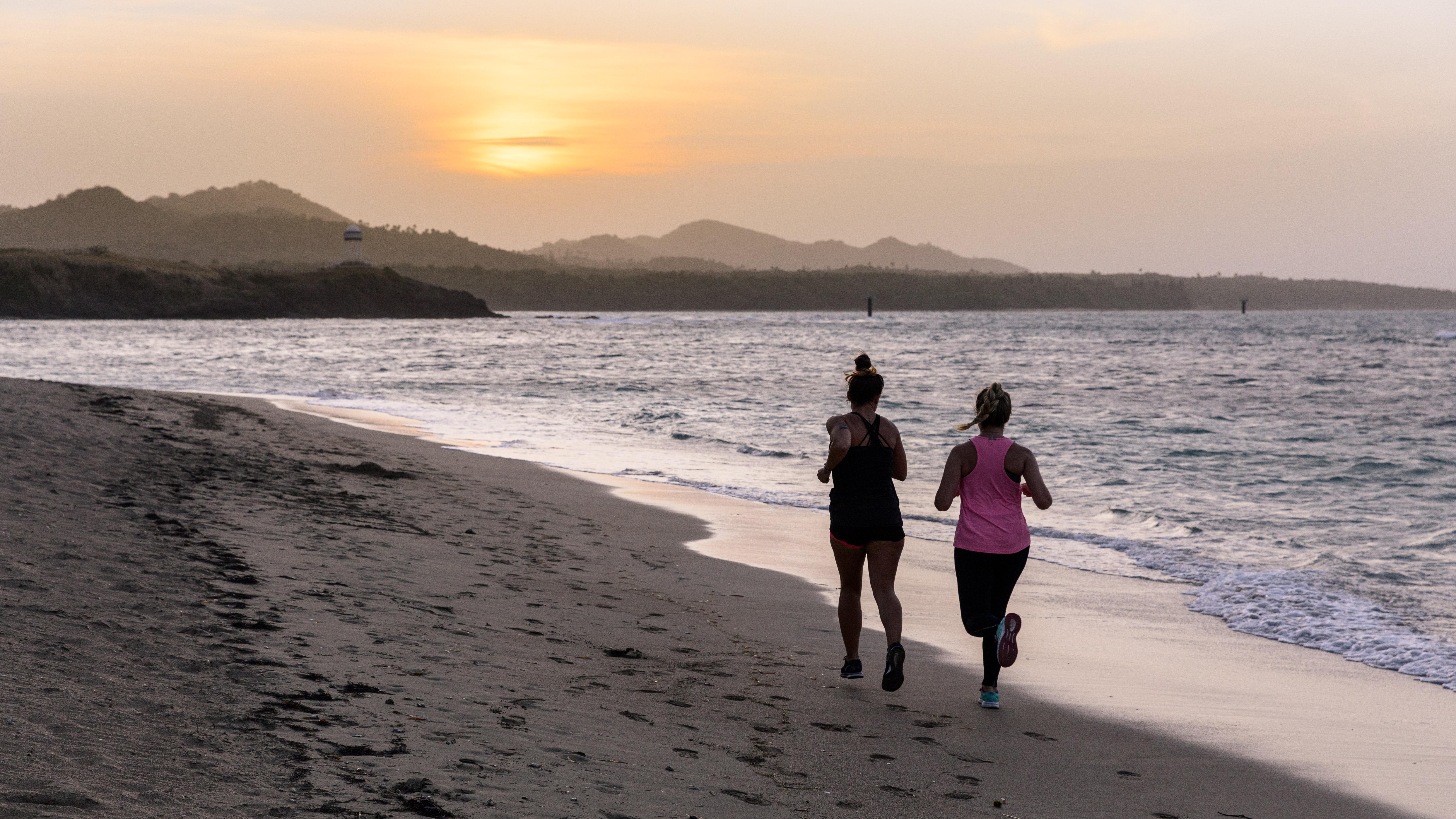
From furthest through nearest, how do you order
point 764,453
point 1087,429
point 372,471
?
point 1087,429
point 764,453
point 372,471

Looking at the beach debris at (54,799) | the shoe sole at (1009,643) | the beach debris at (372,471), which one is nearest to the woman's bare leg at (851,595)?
the shoe sole at (1009,643)

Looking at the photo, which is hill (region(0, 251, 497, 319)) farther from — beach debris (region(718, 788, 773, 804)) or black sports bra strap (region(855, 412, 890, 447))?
beach debris (region(718, 788, 773, 804))

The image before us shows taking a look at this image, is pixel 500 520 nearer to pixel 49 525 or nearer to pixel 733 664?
pixel 49 525

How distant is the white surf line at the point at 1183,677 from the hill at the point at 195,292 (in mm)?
132379

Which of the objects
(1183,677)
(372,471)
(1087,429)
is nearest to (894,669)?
(1183,677)

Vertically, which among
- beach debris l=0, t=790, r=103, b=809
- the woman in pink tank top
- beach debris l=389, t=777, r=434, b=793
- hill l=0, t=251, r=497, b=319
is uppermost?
hill l=0, t=251, r=497, b=319

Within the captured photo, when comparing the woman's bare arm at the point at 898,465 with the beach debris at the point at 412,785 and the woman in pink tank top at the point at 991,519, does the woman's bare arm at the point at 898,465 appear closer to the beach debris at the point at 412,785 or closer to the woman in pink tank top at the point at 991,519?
the woman in pink tank top at the point at 991,519

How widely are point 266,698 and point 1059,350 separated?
7539cm

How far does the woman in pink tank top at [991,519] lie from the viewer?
5676mm

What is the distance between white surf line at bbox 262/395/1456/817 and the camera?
17.4 feet

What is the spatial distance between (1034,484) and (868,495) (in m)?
0.87

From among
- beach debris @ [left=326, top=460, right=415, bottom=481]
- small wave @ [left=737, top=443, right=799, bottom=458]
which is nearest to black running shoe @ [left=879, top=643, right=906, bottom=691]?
beach debris @ [left=326, top=460, right=415, bottom=481]

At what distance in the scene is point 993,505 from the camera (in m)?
5.71

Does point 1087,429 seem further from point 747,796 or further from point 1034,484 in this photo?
point 747,796
